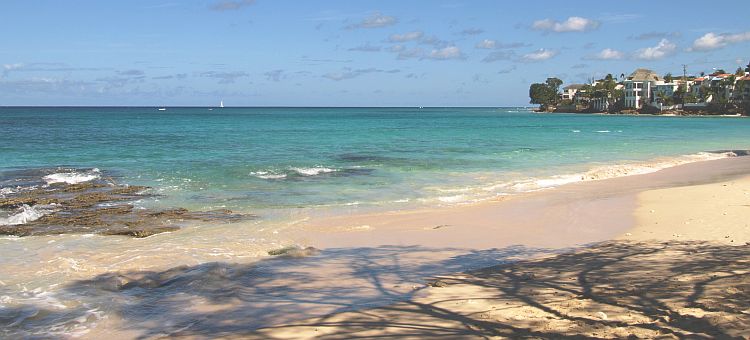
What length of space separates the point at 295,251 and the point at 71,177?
15397mm

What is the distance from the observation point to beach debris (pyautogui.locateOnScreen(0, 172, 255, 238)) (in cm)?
1205

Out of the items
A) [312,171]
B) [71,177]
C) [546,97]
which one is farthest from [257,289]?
[546,97]

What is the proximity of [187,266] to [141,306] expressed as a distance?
1900mm

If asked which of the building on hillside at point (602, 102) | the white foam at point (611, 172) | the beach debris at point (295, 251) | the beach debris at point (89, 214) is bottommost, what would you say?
the white foam at point (611, 172)

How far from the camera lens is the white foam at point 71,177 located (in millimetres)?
→ 20453

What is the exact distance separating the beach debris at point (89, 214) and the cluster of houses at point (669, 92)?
130m

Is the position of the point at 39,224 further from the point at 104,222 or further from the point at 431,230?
the point at 431,230

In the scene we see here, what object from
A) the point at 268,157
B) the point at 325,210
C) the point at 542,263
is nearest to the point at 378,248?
the point at 542,263

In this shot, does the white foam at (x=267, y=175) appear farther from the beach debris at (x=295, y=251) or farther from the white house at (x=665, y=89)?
the white house at (x=665, y=89)

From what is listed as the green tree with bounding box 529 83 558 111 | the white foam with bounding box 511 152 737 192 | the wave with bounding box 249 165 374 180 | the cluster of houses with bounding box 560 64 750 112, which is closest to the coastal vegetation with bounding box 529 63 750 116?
the cluster of houses with bounding box 560 64 750 112

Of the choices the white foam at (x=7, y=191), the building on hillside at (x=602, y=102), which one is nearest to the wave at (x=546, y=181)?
the white foam at (x=7, y=191)

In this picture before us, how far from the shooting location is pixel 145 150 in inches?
1393

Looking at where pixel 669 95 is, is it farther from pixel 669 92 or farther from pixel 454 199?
pixel 454 199

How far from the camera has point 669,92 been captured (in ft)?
451
